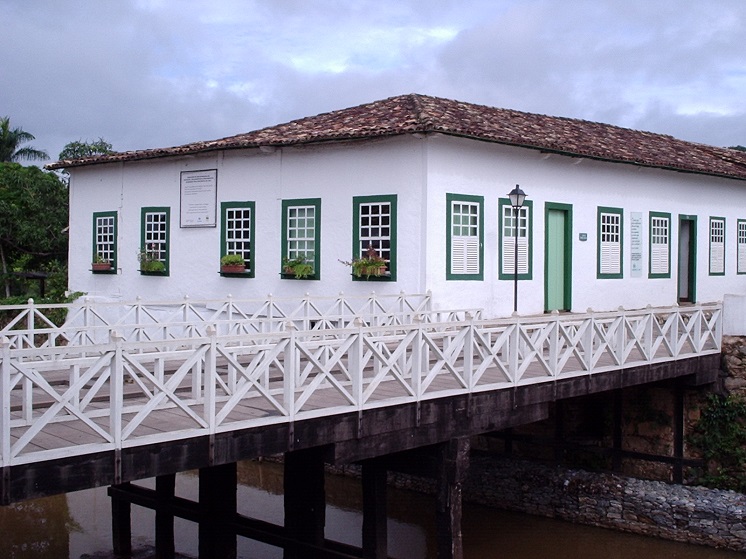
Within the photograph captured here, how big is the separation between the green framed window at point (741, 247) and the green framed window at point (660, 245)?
10.9 ft

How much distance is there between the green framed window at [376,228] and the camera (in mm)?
14953

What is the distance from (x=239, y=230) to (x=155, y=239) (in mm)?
2477

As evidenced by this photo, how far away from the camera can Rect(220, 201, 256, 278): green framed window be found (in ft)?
55.7

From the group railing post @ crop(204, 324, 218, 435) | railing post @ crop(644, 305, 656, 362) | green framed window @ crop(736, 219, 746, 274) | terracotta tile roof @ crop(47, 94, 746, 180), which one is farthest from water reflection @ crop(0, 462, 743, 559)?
green framed window @ crop(736, 219, 746, 274)

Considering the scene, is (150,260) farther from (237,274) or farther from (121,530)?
(121,530)

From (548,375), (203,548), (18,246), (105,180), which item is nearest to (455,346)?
(548,375)

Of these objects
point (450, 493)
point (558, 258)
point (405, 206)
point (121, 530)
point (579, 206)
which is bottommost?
point (121, 530)

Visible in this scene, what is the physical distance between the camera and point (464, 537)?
14.5 m

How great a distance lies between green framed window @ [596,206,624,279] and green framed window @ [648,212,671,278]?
116cm

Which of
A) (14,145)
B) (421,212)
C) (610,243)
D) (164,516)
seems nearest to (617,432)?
(610,243)

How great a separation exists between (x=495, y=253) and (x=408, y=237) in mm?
1855

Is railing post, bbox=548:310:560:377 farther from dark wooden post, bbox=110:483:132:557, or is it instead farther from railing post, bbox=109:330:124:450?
dark wooden post, bbox=110:483:132:557

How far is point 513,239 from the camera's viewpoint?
16.1 m

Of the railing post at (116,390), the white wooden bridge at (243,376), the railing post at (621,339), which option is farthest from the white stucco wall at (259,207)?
the railing post at (116,390)
